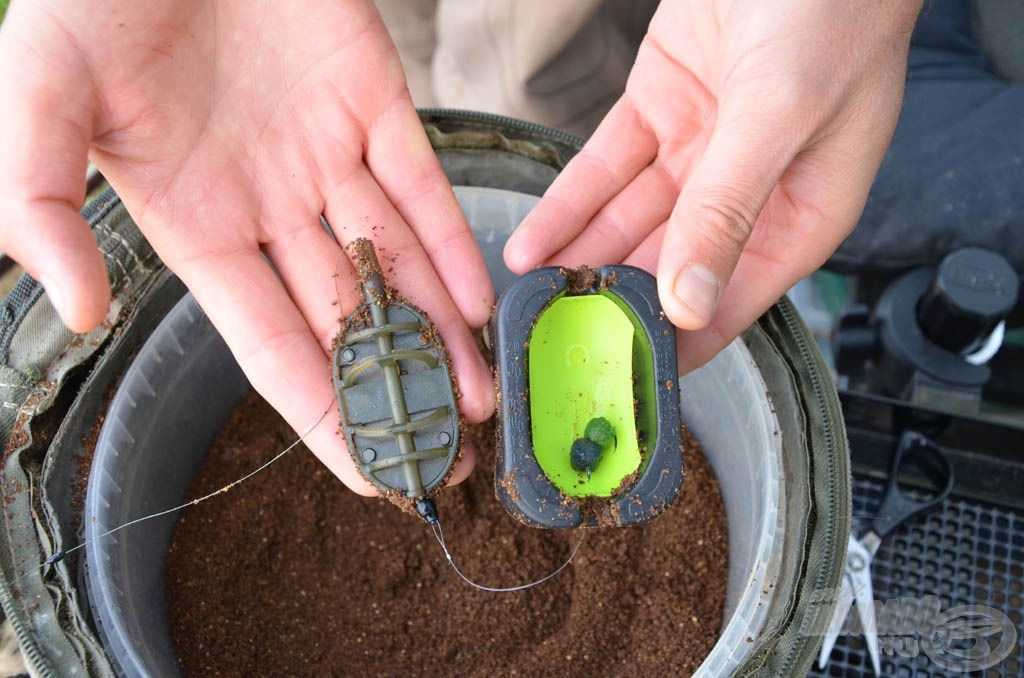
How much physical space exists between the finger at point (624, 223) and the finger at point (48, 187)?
0.70 m

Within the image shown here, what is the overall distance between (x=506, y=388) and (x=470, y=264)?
247 millimetres

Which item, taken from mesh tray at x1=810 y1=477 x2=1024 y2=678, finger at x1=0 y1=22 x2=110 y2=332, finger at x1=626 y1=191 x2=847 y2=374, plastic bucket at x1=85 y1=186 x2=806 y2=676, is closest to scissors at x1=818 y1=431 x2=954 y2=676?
mesh tray at x1=810 y1=477 x2=1024 y2=678

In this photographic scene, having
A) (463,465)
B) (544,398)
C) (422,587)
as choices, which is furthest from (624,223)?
(422,587)

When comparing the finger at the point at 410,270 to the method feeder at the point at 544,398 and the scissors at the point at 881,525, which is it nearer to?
the method feeder at the point at 544,398

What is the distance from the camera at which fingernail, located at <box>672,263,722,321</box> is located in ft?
3.44

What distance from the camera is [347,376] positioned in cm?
119

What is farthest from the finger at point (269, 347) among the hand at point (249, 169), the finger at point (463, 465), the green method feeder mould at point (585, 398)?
the green method feeder mould at point (585, 398)

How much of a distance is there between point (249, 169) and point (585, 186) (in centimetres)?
55

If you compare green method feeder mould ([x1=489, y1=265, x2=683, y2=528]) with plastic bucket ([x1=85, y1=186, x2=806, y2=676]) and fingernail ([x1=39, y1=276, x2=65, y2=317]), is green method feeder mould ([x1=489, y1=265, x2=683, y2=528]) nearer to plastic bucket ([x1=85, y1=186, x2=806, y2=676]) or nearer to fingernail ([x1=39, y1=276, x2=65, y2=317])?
plastic bucket ([x1=85, y1=186, x2=806, y2=676])

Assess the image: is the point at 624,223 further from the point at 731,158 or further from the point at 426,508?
the point at 426,508

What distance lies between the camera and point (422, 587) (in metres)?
1.41

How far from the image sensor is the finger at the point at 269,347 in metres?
1.20

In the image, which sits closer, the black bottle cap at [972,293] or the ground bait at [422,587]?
the ground bait at [422,587]

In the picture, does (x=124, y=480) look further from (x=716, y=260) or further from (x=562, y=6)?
(x=562, y=6)
